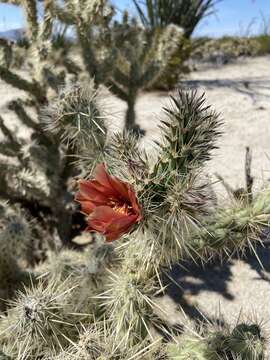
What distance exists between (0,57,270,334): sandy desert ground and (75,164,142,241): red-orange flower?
0.46 meters

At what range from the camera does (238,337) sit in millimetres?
1770

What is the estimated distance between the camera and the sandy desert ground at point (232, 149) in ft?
9.50

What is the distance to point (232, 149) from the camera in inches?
191

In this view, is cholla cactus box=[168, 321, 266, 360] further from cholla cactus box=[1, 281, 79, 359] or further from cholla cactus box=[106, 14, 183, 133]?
cholla cactus box=[106, 14, 183, 133]

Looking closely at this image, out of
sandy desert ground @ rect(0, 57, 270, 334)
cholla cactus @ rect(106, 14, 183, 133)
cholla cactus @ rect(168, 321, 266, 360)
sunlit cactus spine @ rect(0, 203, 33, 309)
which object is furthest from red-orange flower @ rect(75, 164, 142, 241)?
cholla cactus @ rect(106, 14, 183, 133)

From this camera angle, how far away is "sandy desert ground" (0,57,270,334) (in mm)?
2895

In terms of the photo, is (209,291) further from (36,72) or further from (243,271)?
(36,72)

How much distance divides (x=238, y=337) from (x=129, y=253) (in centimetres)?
51

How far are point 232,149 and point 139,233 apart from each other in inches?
129

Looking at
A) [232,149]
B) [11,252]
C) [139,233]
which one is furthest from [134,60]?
[139,233]

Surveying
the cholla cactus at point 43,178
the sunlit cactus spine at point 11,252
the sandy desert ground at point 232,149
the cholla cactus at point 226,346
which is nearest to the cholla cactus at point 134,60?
the sandy desert ground at point 232,149

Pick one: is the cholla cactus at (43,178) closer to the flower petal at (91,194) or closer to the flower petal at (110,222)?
the flower petal at (91,194)

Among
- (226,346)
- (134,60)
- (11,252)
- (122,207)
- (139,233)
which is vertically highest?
(134,60)

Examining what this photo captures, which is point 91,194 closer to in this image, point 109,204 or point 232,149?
point 109,204
